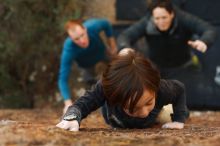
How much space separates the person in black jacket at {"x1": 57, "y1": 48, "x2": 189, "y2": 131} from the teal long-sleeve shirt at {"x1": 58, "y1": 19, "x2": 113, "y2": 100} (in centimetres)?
212

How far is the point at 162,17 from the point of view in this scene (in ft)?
14.7

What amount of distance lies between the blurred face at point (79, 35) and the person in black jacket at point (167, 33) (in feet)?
1.05

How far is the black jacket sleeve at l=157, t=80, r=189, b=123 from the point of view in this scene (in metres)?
2.66

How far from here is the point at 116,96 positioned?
2.32 m

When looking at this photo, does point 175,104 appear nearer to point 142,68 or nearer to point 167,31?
point 142,68

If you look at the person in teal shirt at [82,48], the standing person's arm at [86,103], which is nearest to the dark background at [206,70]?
the person in teal shirt at [82,48]

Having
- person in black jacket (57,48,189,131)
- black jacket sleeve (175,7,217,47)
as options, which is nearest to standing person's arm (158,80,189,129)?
person in black jacket (57,48,189,131)

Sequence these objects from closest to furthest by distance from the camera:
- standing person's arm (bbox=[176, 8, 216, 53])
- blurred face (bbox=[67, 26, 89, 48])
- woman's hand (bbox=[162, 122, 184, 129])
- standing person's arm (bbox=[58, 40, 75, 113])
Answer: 1. woman's hand (bbox=[162, 122, 184, 129])
2. standing person's arm (bbox=[176, 8, 216, 53])
3. blurred face (bbox=[67, 26, 89, 48])
4. standing person's arm (bbox=[58, 40, 75, 113])

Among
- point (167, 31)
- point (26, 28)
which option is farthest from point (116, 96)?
point (26, 28)

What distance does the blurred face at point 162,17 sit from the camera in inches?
176

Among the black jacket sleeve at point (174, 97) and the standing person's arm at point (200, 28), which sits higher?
the standing person's arm at point (200, 28)

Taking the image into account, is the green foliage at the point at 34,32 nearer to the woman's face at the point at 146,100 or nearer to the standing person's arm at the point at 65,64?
the standing person's arm at the point at 65,64

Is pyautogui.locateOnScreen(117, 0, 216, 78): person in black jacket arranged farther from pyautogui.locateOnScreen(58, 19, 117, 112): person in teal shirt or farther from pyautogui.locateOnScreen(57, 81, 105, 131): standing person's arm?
pyautogui.locateOnScreen(57, 81, 105, 131): standing person's arm

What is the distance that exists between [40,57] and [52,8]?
0.70 metres
